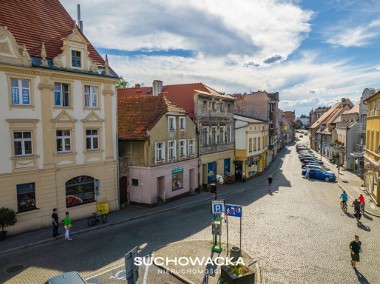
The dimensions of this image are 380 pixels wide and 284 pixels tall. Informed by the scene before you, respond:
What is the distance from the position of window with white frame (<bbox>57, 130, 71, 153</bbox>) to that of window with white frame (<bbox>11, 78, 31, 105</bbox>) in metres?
2.85

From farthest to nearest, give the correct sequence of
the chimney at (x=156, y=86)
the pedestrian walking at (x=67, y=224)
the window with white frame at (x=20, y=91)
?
the chimney at (x=156, y=86)
the window with white frame at (x=20, y=91)
the pedestrian walking at (x=67, y=224)

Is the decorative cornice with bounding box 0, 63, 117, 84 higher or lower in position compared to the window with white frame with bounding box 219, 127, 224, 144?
higher

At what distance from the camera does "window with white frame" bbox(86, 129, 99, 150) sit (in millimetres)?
21609

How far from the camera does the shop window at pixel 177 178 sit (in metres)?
27.2

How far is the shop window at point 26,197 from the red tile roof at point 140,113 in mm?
8401

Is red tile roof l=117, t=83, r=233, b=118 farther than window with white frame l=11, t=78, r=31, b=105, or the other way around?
red tile roof l=117, t=83, r=233, b=118

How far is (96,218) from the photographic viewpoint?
64.5 feet

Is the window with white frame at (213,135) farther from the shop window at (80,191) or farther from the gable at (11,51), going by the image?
the gable at (11,51)

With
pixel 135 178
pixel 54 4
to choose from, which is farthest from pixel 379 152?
pixel 54 4

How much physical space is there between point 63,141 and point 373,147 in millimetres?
26734

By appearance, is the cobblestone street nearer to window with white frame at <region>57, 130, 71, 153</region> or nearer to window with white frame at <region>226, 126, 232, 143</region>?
window with white frame at <region>57, 130, 71, 153</region>

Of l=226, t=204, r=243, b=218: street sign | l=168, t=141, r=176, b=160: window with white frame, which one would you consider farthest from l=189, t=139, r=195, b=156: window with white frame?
l=226, t=204, r=243, b=218: street sign

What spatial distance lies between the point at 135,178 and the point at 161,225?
639 centimetres

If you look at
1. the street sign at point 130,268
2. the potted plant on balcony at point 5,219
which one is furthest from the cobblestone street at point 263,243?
the street sign at point 130,268
